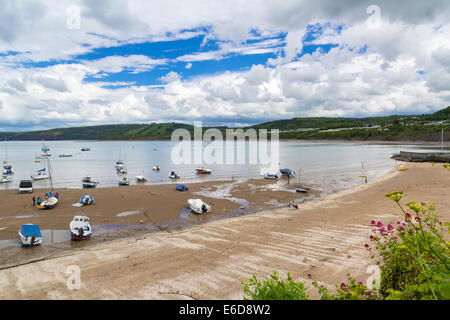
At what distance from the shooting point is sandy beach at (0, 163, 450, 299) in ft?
37.3

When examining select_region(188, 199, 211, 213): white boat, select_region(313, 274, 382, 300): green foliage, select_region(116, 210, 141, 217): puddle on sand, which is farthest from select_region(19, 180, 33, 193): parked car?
select_region(313, 274, 382, 300): green foliage

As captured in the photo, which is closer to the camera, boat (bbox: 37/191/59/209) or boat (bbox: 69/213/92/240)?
boat (bbox: 69/213/92/240)

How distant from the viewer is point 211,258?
14.4m

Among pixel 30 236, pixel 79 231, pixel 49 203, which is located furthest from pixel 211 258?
pixel 49 203

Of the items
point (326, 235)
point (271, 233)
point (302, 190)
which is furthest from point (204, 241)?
point (302, 190)

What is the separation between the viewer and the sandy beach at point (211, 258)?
1137 cm

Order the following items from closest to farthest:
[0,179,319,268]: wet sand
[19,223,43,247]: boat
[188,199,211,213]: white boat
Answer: [19,223,43,247]: boat → [0,179,319,268]: wet sand → [188,199,211,213]: white boat

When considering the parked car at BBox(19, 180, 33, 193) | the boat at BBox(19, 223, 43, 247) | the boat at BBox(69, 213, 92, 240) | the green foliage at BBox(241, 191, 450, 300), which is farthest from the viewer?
the parked car at BBox(19, 180, 33, 193)

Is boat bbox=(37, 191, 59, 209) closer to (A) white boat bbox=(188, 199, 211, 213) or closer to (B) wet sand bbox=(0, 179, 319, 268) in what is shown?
(B) wet sand bbox=(0, 179, 319, 268)

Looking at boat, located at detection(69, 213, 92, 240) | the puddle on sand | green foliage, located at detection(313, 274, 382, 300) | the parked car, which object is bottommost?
the puddle on sand

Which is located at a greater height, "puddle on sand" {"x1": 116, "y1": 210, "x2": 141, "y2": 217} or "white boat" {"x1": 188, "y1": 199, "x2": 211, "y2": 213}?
"white boat" {"x1": 188, "y1": 199, "x2": 211, "y2": 213}

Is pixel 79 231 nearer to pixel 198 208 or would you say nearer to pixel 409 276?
pixel 198 208
